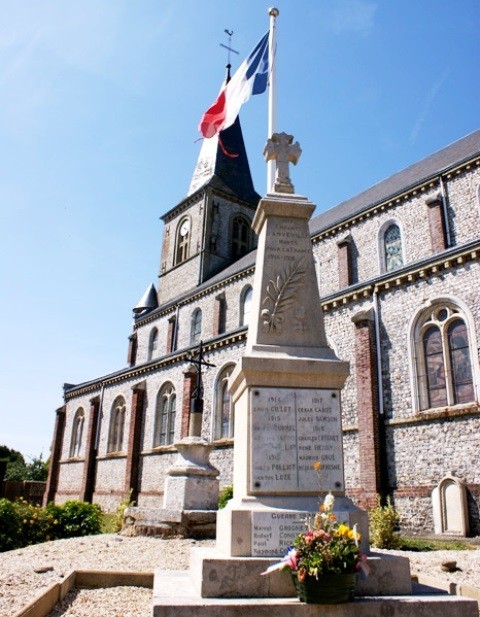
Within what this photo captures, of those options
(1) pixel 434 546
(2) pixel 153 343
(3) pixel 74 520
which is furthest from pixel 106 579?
(2) pixel 153 343

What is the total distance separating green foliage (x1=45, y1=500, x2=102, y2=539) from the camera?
1229cm

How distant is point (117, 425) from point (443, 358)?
20.2m

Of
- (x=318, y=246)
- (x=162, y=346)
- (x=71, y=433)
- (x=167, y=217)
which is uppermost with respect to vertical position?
(x=167, y=217)

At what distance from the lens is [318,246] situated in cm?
2416

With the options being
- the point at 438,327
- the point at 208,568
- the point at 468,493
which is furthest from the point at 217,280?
the point at 208,568

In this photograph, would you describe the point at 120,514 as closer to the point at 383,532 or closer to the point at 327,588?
the point at 383,532

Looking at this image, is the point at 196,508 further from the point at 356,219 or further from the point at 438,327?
the point at 356,219

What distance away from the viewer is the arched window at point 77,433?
32.9 m

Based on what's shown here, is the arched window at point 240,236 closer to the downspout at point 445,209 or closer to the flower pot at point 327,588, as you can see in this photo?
the downspout at point 445,209

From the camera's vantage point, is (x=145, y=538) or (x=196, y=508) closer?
(x=145, y=538)

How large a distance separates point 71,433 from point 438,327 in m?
26.0

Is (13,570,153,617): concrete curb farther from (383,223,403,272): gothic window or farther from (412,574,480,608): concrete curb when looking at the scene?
(383,223,403,272): gothic window

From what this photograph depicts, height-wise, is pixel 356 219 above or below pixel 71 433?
above

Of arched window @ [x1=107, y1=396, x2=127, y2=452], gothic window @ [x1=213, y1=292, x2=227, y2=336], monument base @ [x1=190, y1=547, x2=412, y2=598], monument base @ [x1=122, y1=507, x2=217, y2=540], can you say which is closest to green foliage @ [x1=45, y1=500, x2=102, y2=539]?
monument base @ [x1=122, y1=507, x2=217, y2=540]
